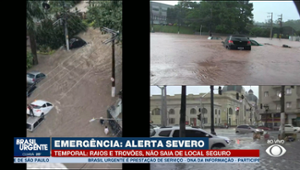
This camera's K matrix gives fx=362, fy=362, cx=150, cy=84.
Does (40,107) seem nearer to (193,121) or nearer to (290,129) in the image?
(193,121)

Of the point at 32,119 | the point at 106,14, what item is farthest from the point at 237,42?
the point at 32,119

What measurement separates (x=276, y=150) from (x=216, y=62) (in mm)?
1101

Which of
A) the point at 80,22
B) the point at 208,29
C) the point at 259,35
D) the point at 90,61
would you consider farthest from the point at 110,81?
the point at 259,35

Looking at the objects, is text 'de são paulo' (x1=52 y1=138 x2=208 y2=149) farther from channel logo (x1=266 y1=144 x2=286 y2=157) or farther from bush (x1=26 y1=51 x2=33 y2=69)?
bush (x1=26 y1=51 x2=33 y2=69)

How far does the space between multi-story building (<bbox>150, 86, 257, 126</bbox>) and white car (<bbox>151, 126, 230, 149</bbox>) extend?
0.24ft

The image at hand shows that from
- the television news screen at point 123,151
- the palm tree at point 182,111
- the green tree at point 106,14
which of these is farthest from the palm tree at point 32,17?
the palm tree at point 182,111

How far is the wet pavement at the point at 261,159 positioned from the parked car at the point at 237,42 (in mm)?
905

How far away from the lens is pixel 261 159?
3.70 meters

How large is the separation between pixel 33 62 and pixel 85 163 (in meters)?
1.39

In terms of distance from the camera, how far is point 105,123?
422cm

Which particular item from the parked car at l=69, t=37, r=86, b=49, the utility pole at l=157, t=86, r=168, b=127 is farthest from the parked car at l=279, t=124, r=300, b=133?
the parked car at l=69, t=37, r=86, b=49

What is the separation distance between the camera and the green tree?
4.29m

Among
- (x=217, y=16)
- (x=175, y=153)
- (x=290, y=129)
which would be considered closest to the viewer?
(x=290, y=129)

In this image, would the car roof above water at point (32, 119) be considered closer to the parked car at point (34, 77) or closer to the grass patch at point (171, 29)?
the parked car at point (34, 77)
